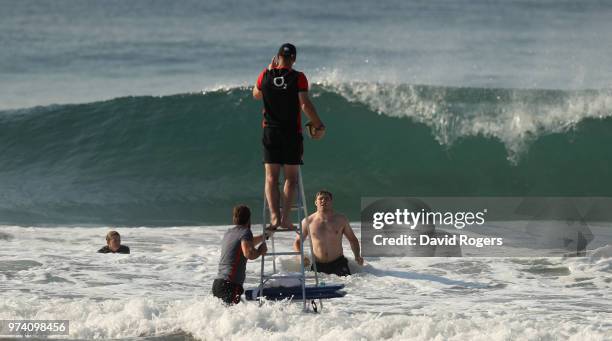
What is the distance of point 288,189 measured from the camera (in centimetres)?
788

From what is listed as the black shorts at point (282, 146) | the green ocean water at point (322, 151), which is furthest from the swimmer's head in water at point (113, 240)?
the green ocean water at point (322, 151)

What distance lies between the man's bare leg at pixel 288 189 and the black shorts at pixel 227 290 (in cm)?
77

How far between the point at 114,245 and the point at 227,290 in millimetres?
4106

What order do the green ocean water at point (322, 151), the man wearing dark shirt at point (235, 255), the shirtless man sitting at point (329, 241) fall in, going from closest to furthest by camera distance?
the man wearing dark shirt at point (235, 255), the shirtless man sitting at point (329, 241), the green ocean water at point (322, 151)

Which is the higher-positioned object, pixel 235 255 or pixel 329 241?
pixel 329 241

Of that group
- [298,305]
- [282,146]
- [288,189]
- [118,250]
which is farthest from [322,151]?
[282,146]

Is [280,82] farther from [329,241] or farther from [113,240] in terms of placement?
[113,240]

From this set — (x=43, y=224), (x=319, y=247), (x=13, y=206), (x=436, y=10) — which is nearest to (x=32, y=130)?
(x=13, y=206)

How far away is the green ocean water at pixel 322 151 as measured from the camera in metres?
19.8

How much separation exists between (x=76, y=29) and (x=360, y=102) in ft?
69.1

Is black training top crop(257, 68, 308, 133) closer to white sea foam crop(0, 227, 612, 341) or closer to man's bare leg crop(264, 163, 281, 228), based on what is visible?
man's bare leg crop(264, 163, 281, 228)

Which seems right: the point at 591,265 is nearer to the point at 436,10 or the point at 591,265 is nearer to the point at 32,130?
the point at 32,130

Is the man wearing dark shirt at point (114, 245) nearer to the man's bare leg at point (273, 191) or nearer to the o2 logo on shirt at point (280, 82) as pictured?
the man's bare leg at point (273, 191)

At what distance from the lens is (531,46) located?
35344mm
